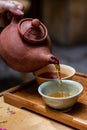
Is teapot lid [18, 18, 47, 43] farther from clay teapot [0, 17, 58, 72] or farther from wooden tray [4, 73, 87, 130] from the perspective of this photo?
wooden tray [4, 73, 87, 130]

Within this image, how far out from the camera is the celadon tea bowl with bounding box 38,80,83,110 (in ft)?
2.60

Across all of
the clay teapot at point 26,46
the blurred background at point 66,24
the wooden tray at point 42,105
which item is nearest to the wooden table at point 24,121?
the wooden tray at point 42,105

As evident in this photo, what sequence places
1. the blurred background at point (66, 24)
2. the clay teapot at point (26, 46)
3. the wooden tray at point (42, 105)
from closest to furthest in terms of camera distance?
the wooden tray at point (42, 105) < the clay teapot at point (26, 46) < the blurred background at point (66, 24)

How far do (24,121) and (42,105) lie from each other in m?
0.08

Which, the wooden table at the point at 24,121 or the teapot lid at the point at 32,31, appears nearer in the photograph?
the wooden table at the point at 24,121

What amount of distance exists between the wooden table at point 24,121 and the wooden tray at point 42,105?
15 mm

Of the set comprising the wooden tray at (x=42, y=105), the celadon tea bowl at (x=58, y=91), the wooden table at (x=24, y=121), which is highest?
the celadon tea bowl at (x=58, y=91)

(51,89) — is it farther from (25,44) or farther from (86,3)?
(86,3)

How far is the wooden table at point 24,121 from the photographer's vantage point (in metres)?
0.79

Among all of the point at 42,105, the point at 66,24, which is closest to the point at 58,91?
the point at 42,105

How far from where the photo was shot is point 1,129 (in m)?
0.78

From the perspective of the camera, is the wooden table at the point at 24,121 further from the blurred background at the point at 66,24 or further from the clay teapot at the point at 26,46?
the blurred background at the point at 66,24

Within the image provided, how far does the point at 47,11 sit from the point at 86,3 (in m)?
0.49

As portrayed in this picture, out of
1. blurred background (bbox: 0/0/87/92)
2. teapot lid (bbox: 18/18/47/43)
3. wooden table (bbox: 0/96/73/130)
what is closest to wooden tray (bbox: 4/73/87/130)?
wooden table (bbox: 0/96/73/130)
